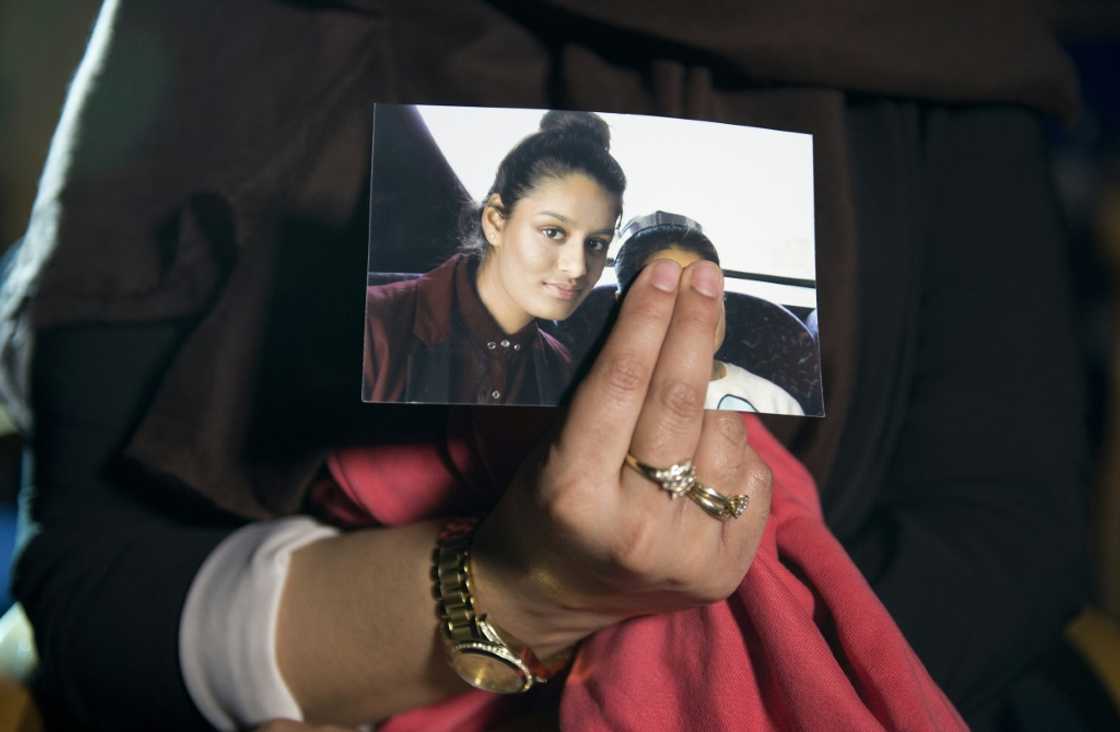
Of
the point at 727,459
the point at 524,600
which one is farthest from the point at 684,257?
the point at 524,600

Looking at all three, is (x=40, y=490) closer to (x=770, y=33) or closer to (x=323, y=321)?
(x=323, y=321)

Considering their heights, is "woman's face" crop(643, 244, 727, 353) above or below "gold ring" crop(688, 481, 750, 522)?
above

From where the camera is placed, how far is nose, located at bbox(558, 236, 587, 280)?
1.40 feet

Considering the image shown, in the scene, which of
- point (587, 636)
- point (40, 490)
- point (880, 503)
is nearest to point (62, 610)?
point (40, 490)

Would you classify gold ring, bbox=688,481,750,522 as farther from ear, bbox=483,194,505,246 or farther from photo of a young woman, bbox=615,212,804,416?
ear, bbox=483,194,505,246

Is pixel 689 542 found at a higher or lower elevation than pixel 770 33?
lower

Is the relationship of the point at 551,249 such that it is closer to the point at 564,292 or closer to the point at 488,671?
the point at 564,292

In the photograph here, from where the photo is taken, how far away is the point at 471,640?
0.49m

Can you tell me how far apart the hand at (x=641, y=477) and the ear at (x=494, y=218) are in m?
0.08

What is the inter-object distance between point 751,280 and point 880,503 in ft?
1.17

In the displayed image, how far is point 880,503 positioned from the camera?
0.70m

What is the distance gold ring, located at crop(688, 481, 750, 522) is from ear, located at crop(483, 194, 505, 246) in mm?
167

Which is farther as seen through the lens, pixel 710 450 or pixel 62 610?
pixel 62 610

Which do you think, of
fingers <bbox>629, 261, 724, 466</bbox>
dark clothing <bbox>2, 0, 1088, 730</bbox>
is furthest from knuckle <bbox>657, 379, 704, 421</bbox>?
dark clothing <bbox>2, 0, 1088, 730</bbox>
